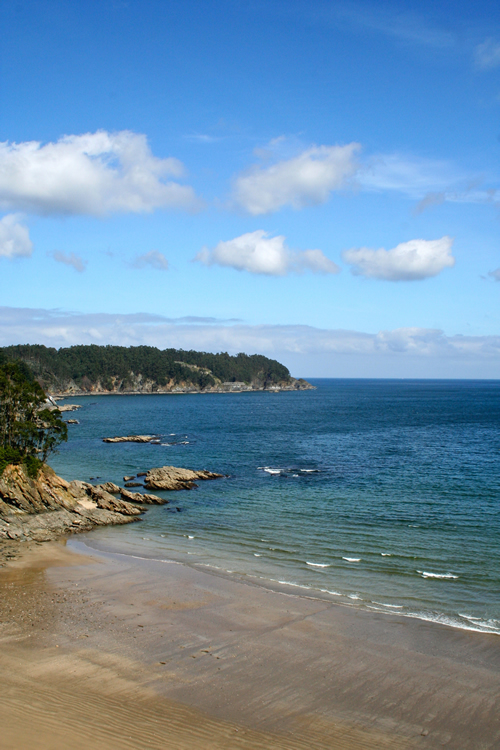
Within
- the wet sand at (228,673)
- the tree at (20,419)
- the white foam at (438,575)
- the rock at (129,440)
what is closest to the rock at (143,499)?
the tree at (20,419)

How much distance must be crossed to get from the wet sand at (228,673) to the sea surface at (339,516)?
2.91 metres

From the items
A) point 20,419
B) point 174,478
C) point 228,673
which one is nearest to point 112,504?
point 20,419

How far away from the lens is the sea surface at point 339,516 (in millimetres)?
21953

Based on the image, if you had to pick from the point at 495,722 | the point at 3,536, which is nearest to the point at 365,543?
the point at 495,722

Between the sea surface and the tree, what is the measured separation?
25.1 feet

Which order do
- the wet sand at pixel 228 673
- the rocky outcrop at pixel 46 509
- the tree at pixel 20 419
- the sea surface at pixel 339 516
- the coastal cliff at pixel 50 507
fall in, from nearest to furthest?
the wet sand at pixel 228 673
the sea surface at pixel 339 516
the coastal cliff at pixel 50 507
the rocky outcrop at pixel 46 509
the tree at pixel 20 419

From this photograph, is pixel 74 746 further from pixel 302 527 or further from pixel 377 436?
pixel 377 436

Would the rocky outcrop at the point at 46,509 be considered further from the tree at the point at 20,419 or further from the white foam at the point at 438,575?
the white foam at the point at 438,575

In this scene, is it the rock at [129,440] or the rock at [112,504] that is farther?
the rock at [129,440]

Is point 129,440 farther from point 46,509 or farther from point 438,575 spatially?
point 438,575

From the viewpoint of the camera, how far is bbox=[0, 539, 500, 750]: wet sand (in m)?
11.9

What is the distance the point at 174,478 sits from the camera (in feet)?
144

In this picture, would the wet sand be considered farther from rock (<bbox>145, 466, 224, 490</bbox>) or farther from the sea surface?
rock (<bbox>145, 466, 224, 490</bbox>)

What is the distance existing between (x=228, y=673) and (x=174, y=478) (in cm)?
2998
